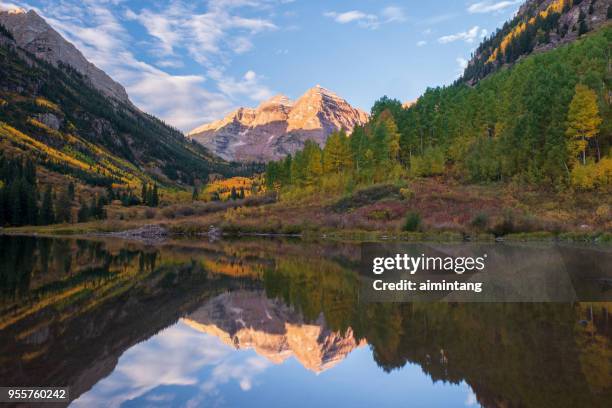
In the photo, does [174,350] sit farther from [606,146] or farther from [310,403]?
[606,146]

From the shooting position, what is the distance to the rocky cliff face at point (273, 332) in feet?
32.1

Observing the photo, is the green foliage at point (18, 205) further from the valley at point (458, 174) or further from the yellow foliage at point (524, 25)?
the yellow foliage at point (524, 25)

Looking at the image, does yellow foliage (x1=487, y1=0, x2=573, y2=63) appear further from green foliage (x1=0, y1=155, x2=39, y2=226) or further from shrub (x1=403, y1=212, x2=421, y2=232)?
green foliage (x1=0, y1=155, x2=39, y2=226)

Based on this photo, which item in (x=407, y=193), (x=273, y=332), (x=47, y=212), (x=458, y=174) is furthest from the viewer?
(x=47, y=212)

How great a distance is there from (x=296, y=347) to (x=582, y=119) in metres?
47.3

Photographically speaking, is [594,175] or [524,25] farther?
[524,25]

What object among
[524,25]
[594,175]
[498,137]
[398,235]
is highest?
[524,25]

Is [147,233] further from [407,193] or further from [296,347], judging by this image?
[296,347]

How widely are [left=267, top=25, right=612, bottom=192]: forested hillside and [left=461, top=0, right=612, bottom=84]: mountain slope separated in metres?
70.2

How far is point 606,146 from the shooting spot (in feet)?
159

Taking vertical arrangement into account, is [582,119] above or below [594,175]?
above

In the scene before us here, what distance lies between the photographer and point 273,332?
38.2 ft

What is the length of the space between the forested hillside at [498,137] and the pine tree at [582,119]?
9cm

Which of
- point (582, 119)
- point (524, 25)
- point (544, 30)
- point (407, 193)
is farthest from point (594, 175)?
→ point (524, 25)
